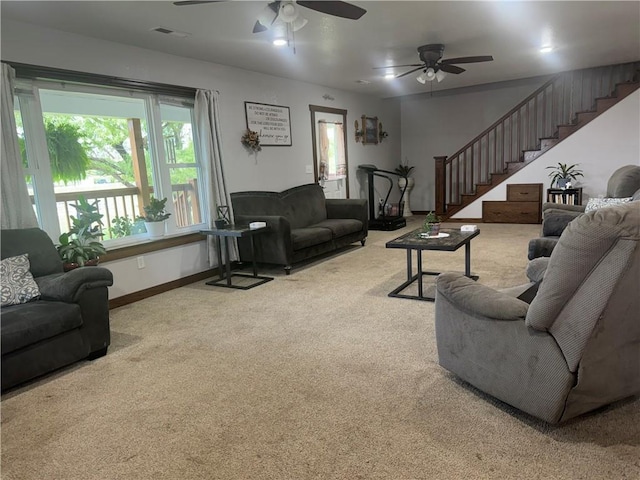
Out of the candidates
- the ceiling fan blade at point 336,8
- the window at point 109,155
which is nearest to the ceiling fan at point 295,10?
the ceiling fan blade at point 336,8

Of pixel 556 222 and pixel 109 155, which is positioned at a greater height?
pixel 109 155

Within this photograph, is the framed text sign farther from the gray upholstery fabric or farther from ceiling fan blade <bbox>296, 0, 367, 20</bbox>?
the gray upholstery fabric

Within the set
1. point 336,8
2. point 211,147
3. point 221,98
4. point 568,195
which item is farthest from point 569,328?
point 568,195

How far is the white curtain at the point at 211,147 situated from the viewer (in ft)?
15.6

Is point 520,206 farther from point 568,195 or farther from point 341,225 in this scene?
point 341,225

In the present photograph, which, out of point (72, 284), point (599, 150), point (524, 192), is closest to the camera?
point (72, 284)

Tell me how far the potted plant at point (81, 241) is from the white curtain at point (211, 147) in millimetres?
1254

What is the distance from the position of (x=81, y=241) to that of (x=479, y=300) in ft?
10.5

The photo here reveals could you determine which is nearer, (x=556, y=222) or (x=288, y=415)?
(x=288, y=415)

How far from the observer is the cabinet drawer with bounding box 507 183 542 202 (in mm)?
7301

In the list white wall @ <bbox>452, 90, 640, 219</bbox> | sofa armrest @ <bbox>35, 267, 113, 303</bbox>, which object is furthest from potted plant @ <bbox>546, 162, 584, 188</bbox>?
sofa armrest @ <bbox>35, 267, 113, 303</bbox>

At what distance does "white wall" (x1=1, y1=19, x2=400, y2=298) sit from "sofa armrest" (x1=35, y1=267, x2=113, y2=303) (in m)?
1.17

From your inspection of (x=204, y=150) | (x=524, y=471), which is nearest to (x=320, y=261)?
(x=204, y=150)

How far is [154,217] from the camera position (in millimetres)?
4379
